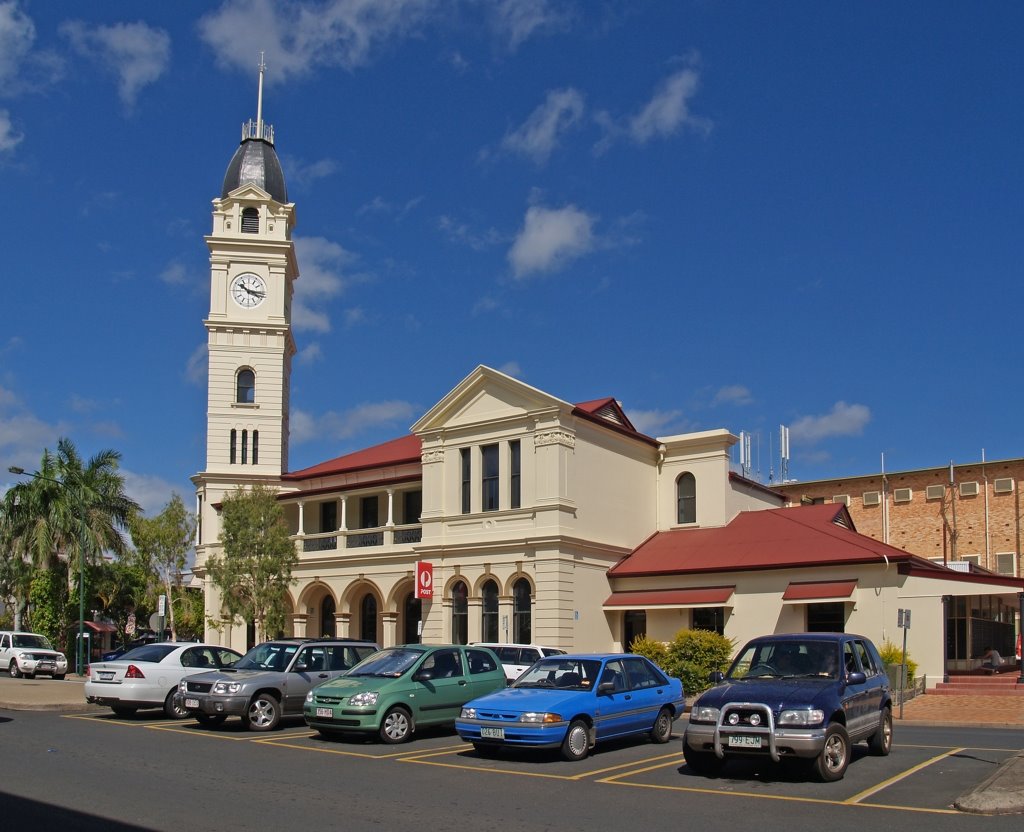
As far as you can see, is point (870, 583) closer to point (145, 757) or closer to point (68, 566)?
point (145, 757)

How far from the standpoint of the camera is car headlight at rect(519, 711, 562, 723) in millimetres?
14797

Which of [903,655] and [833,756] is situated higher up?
[903,655]

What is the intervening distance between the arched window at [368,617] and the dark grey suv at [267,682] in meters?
21.3

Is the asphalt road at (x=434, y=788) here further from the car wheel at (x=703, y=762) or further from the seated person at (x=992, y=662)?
the seated person at (x=992, y=662)

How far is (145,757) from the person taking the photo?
15.0m

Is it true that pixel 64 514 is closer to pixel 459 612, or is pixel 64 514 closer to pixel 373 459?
pixel 373 459

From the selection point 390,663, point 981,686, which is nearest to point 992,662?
point 981,686

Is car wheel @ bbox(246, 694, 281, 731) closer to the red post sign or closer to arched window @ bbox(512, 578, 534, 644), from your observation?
the red post sign

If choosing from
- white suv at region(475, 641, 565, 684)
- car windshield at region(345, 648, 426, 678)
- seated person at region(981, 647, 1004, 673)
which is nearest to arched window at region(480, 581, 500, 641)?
white suv at region(475, 641, 565, 684)

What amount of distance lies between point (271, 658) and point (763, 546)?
19.0 meters

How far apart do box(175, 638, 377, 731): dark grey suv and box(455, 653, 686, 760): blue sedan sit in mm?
4823

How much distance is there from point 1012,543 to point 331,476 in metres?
30.6

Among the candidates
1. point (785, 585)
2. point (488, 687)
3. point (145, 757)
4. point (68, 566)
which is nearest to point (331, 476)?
point (68, 566)

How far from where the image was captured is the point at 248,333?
4916cm
